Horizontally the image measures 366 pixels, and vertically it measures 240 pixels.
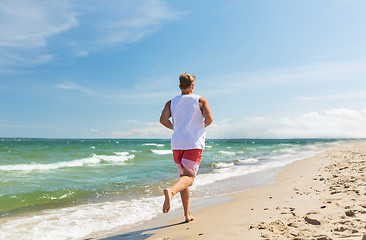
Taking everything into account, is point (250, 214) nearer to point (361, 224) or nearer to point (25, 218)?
point (361, 224)

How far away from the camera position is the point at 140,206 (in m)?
5.43

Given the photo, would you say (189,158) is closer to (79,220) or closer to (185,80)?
(185,80)

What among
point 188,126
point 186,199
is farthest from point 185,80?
point 186,199

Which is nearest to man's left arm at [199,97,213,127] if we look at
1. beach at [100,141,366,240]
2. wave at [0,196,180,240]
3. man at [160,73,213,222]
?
man at [160,73,213,222]

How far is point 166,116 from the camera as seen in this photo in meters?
3.66

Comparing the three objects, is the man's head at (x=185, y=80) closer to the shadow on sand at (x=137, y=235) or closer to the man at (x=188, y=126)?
the man at (x=188, y=126)

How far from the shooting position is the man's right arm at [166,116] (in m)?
3.64

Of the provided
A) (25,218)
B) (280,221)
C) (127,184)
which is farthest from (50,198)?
(280,221)

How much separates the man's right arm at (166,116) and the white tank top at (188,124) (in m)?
0.16

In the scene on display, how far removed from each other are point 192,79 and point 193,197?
12.2 ft

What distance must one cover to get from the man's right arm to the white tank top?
16 cm

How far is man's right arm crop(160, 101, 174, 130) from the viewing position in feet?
12.0

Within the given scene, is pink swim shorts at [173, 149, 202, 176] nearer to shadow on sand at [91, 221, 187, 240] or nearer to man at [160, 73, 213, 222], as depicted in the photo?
man at [160, 73, 213, 222]

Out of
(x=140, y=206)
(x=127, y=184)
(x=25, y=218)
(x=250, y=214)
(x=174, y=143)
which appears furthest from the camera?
(x=127, y=184)
